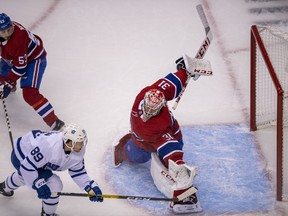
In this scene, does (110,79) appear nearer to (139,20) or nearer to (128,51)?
(128,51)

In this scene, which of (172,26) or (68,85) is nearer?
(68,85)

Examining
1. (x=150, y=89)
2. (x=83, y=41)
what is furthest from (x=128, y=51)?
(x=150, y=89)

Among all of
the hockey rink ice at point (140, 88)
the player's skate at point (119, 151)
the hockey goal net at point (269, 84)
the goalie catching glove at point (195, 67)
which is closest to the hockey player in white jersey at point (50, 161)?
the hockey rink ice at point (140, 88)

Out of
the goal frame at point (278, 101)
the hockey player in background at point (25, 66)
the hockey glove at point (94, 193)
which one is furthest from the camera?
the hockey player in background at point (25, 66)

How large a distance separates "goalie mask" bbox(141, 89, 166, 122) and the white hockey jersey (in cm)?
47

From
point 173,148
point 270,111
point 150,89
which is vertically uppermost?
point 150,89

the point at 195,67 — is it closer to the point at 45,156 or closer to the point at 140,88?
the point at 140,88

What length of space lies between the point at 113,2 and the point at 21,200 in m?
2.58

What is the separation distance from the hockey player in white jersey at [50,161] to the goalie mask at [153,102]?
1.54 feet

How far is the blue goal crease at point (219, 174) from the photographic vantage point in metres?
4.83

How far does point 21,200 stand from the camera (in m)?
4.90

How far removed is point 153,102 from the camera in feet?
15.2

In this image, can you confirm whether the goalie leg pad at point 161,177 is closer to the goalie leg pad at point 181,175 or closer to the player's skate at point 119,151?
the goalie leg pad at point 181,175

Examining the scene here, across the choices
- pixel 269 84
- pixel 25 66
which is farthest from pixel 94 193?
pixel 269 84
